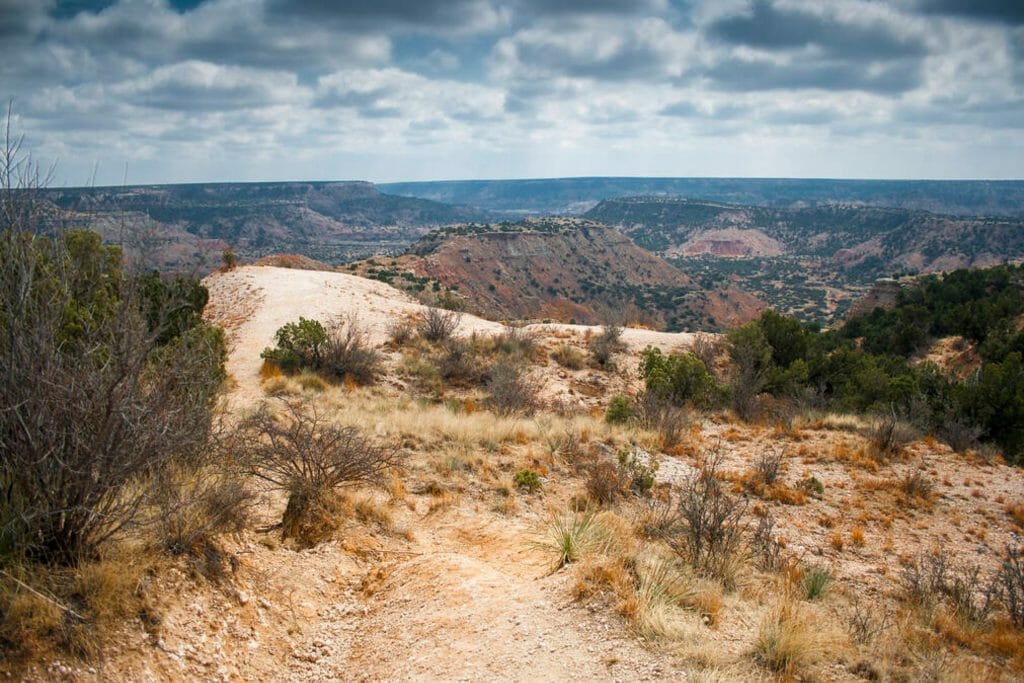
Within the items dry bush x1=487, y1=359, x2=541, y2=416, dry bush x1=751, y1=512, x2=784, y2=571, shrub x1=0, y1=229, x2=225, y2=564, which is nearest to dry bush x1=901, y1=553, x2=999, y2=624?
dry bush x1=751, y1=512, x2=784, y2=571

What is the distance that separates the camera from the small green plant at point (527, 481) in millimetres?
8367

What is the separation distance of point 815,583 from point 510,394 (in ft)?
27.8

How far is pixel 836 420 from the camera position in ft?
44.5

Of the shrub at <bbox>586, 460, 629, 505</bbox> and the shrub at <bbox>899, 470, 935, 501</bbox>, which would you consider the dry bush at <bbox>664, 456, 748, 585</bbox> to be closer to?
the shrub at <bbox>586, 460, 629, 505</bbox>

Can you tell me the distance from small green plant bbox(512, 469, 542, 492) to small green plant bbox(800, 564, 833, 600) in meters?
3.68

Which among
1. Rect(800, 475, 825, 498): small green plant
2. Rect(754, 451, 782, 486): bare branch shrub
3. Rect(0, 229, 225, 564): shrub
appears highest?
Rect(0, 229, 225, 564): shrub

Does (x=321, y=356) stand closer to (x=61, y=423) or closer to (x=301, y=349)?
(x=301, y=349)

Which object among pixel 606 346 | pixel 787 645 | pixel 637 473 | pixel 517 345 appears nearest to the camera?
pixel 787 645

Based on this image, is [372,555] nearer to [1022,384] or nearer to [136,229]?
[136,229]

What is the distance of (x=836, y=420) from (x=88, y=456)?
47.8 ft

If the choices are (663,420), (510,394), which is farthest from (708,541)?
(510,394)

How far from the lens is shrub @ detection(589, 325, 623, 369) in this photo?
2075cm

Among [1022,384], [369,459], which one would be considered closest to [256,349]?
[369,459]

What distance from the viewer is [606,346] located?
2128cm
